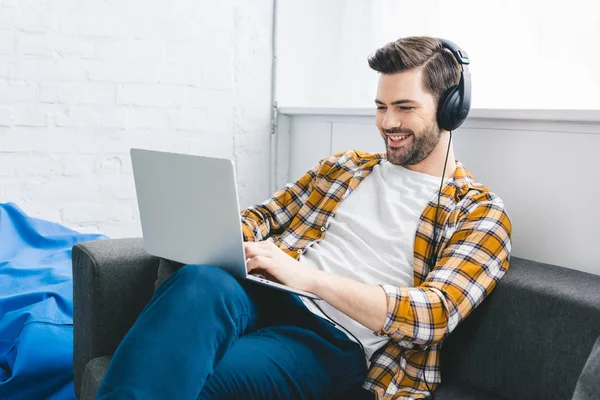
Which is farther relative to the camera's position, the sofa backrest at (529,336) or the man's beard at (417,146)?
the man's beard at (417,146)

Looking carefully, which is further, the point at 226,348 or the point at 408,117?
the point at 408,117

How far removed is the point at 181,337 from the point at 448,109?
81 cm

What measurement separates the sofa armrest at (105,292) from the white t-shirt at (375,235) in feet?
1.22

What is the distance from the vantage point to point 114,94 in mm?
2406

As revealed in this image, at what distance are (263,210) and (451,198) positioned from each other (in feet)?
1.68

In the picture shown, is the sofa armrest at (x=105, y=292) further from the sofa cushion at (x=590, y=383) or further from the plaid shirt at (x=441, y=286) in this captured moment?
the sofa cushion at (x=590, y=383)

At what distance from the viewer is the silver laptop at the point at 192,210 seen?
114 centimetres

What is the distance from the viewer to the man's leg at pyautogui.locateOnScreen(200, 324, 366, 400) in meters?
1.15

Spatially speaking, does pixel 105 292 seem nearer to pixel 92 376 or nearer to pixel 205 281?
pixel 92 376

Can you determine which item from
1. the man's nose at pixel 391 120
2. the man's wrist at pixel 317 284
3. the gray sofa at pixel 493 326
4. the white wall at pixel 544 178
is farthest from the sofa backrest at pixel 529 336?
the man's nose at pixel 391 120

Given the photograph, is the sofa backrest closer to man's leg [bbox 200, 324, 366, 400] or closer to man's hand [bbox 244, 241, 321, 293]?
man's leg [bbox 200, 324, 366, 400]

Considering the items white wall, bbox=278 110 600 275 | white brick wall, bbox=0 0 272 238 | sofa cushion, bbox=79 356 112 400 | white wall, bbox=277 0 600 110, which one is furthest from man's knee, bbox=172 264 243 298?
white brick wall, bbox=0 0 272 238

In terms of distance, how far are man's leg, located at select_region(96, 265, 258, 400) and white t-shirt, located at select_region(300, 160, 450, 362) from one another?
0.32 m

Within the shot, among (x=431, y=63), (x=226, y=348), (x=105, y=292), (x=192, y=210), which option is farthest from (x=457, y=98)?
(x=105, y=292)
